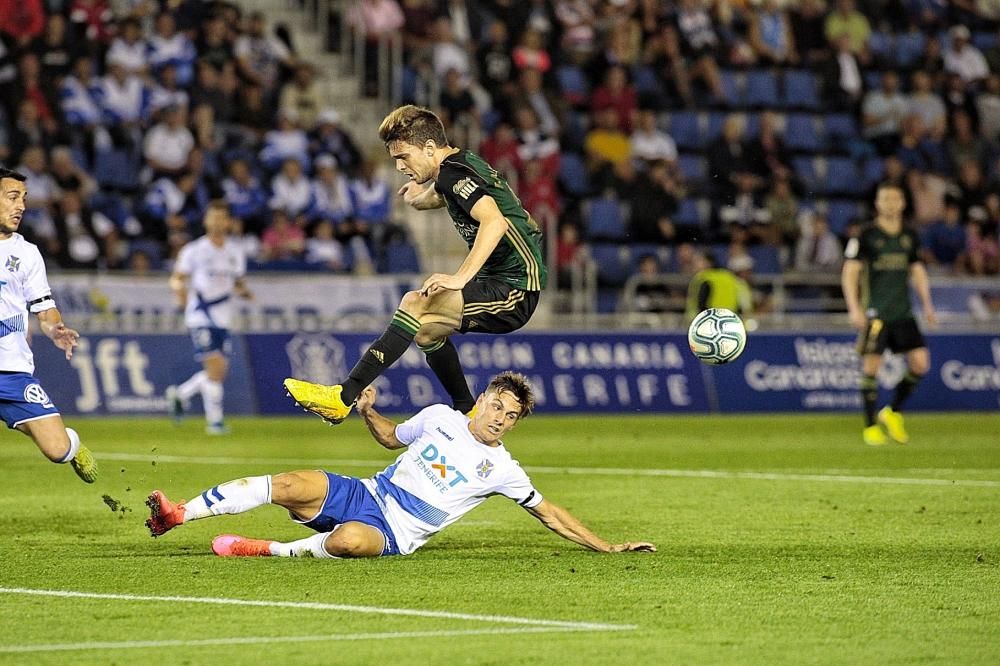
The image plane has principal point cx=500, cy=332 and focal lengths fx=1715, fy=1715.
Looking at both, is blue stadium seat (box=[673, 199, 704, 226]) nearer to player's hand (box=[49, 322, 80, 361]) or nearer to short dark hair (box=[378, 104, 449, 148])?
short dark hair (box=[378, 104, 449, 148])

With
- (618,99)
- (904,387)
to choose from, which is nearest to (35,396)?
(904,387)

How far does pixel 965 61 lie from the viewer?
29.7m

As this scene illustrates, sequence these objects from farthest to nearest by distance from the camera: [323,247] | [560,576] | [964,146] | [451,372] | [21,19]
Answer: [964,146]
[21,19]
[323,247]
[451,372]
[560,576]

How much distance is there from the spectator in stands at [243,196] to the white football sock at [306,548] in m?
13.6

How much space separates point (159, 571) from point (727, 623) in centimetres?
293

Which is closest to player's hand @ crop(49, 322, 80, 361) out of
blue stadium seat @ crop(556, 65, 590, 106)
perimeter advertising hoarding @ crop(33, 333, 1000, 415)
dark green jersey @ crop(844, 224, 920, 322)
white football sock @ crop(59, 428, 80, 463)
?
white football sock @ crop(59, 428, 80, 463)

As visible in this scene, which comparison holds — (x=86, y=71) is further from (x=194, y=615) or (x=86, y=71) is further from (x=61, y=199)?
(x=194, y=615)

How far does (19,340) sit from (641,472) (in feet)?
19.6


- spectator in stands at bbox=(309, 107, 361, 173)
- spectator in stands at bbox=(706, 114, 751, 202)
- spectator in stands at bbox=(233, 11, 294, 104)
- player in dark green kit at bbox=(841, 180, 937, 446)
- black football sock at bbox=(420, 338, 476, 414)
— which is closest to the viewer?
black football sock at bbox=(420, 338, 476, 414)

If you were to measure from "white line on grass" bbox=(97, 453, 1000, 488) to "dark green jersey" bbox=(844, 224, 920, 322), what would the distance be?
3555mm

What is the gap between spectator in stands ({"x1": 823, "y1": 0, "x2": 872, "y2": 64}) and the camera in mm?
29250

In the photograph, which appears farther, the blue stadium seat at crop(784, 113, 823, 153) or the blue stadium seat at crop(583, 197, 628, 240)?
the blue stadium seat at crop(784, 113, 823, 153)

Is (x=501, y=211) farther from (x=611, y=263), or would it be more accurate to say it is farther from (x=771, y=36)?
(x=771, y=36)

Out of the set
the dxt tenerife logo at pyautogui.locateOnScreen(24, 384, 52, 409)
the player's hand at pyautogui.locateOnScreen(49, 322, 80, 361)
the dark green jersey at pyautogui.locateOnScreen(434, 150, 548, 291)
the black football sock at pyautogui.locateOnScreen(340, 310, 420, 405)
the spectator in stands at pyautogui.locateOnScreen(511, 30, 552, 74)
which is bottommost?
the dxt tenerife logo at pyautogui.locateOnScreen(24, 384, 52, 409)
